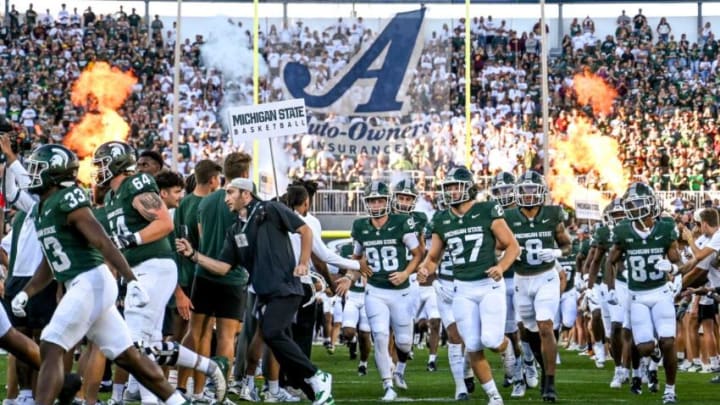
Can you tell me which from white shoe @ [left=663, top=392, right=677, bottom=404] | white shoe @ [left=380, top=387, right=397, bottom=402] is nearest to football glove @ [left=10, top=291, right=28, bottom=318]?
white shoe @ [left=380, top=387, right=397, bottom=402]

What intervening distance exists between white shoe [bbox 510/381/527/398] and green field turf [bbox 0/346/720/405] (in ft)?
0.24

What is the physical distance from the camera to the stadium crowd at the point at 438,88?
32.1 meters

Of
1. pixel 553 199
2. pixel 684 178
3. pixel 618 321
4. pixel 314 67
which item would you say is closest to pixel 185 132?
pixel 314 67

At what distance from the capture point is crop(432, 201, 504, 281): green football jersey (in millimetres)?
11852

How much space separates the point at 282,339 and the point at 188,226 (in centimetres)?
200

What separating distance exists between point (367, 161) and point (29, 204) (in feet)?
68.5

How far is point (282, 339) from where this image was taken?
10336 millimetres

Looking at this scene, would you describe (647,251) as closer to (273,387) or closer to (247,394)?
(273,387)

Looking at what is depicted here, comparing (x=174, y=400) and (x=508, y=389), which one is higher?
(x=174, y=400)

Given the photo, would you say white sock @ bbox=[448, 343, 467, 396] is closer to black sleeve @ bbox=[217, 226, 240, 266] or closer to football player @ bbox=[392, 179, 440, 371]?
football player @ bbox=[392, 179, 440, 371]

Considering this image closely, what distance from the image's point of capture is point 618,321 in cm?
1487

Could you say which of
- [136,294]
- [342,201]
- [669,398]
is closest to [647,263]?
[669,398]

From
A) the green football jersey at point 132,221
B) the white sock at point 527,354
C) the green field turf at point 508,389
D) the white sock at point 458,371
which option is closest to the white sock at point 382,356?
the green field turf at point 508,389

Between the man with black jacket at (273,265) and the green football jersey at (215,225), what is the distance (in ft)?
1.78
